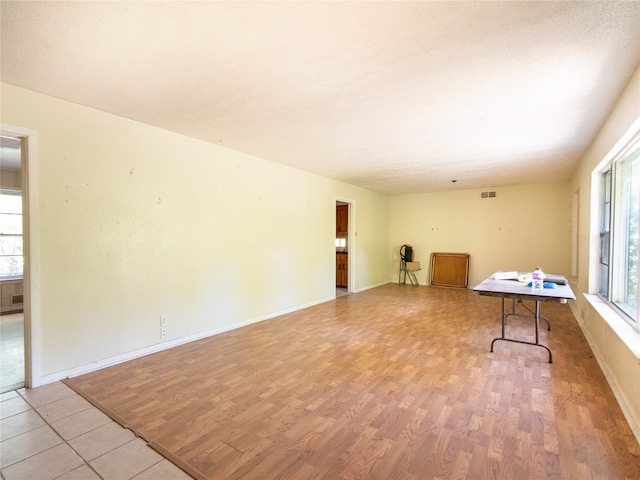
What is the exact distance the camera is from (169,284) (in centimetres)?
350

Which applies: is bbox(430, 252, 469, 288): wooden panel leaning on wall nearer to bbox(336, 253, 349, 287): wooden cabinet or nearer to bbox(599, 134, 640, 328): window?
bbox(336, 253, 349, 287): wooden cabinet

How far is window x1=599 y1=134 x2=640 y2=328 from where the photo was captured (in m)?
2.75

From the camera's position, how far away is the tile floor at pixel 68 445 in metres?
1.66

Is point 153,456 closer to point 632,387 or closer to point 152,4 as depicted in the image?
point 152,4

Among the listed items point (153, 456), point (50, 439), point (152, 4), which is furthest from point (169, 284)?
point (152, 4)

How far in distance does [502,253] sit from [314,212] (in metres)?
4.67

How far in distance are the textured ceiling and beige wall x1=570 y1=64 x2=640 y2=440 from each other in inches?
6.5

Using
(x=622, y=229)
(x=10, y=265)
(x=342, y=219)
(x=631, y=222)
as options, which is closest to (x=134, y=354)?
(x=10, y=265)

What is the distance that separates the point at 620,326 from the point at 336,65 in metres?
3.13

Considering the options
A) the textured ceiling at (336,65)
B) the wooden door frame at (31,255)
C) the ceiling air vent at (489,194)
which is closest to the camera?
the textured ceiling at (336,65)

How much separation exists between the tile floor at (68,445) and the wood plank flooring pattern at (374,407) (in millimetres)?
97

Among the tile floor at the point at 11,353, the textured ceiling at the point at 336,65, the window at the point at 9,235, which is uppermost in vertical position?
the textured ceiling at the point at 336,65

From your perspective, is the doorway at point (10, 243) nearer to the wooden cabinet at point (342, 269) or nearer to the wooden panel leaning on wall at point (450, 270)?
the wooden cabinet at point (342, 269)

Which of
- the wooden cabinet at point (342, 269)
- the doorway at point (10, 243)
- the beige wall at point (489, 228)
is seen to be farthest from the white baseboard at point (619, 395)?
the doorway at point (10, 243)
